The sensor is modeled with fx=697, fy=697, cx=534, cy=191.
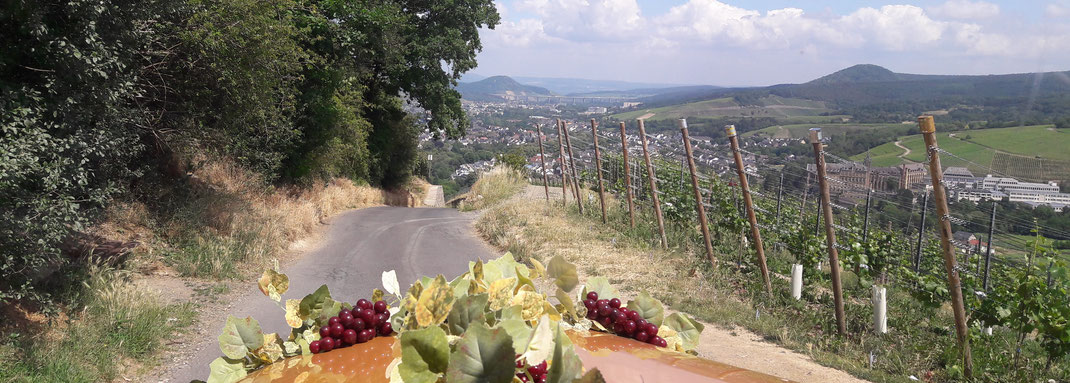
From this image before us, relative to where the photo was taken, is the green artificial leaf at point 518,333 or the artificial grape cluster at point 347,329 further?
the artificial grape cluster at point 347,329

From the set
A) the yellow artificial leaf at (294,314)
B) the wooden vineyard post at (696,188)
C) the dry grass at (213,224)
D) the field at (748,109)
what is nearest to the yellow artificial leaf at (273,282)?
the yellow artificial leaf at (294,314)

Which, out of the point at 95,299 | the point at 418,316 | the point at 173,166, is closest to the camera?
the point at 418,316

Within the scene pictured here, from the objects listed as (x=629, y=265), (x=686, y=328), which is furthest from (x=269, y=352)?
(x=629, y=265)

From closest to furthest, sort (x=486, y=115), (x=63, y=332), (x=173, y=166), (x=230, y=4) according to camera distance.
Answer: (x=63, y=332), (x=230, y=4), (x=173, y=166), (x=486, y=115)

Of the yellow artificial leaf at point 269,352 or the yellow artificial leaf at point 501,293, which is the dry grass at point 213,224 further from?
the yellow artificial leaf at point 501,293

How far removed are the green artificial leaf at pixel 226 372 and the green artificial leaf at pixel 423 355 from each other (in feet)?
2.15

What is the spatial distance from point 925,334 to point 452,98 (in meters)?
20.6

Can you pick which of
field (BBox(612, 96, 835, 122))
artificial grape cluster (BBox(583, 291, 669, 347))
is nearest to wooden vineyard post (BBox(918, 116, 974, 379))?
artificial grape cluster (BBox(583, 291, 669, 347))

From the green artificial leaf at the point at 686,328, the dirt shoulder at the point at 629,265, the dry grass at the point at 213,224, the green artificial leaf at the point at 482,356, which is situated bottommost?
the dirt shoulder at the point at 629,265

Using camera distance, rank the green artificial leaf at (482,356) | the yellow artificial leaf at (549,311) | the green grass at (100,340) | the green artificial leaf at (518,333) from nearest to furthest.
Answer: the green artificial leaf at (482,356) < the green artificial leaf at (518,333) < the yellow artificial leaf at (549,311) < the green grass at (100,340)

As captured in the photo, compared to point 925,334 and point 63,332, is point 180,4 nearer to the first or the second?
point 63,332

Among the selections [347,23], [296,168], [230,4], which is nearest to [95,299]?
[230,4]

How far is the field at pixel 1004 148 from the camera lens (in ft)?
91.6

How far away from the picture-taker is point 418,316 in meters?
1.37
